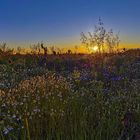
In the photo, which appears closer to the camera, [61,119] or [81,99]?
[61,119]

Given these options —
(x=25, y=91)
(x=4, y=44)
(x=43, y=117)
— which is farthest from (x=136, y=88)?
(x=4, y=44)

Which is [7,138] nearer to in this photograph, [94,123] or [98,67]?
[94,123]

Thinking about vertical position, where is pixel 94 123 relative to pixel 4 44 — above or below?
below

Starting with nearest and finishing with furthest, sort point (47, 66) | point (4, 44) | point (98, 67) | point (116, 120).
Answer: point (116, 120)
point (98, 67)
point (47, 66)
point (4, 44)

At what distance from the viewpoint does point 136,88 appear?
299 inches

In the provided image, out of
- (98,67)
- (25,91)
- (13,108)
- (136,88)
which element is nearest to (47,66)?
(98,67)

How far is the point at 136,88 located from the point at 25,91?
7.42 feet

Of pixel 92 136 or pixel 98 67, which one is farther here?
pixel 98 67

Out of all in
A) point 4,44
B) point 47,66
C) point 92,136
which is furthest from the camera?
point 4,44

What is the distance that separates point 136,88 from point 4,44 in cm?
1129

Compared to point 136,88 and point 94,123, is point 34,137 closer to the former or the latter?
point 94,123

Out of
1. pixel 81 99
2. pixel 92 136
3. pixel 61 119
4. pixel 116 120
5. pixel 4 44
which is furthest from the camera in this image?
pixel 4 44

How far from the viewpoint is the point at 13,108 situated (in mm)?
5289

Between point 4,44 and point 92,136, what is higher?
point 4,44
